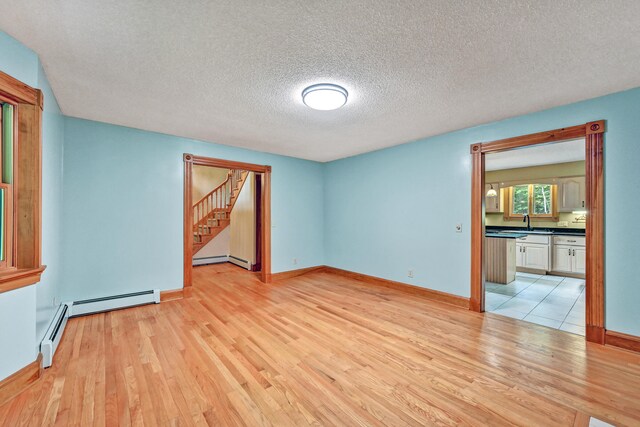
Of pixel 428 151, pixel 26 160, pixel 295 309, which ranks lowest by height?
pixel 295 309

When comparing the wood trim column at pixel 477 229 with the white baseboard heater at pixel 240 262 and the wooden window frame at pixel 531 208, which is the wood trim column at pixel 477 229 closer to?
the wooden window frame at pixel 531 208

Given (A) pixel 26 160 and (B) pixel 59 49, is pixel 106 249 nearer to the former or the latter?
(A) pixel 26 160

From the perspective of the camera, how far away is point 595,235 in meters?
2.63

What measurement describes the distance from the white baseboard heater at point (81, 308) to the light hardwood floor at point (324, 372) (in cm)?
11

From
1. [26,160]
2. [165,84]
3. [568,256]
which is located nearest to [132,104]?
[165,84]

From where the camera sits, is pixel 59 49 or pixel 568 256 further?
pixel 568 256

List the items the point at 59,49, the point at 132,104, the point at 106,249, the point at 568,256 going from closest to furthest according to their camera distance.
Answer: the point at 59,49 → the point at 132,104 → the point at 106,249 → the point at 568,256

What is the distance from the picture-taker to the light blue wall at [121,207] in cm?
327

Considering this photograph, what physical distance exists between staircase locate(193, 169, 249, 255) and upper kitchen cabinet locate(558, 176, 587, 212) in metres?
7.32

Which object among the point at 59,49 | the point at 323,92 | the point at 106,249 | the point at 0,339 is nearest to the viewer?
the point at 0,339

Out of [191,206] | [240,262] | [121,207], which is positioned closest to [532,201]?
[240,262]

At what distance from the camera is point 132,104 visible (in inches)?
112

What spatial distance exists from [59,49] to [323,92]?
1998 mm

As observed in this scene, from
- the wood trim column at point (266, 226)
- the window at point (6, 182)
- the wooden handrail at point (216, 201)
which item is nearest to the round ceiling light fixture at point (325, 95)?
the window at point (6, 182)
